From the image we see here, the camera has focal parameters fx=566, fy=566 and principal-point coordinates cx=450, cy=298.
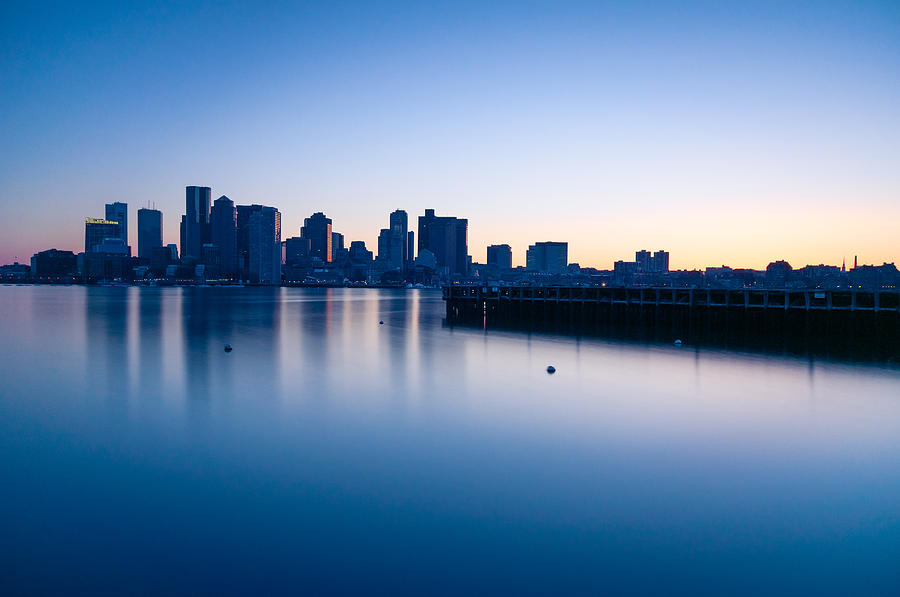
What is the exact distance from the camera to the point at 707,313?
49750 millimetres

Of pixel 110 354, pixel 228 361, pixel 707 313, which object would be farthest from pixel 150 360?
pixel 707 313

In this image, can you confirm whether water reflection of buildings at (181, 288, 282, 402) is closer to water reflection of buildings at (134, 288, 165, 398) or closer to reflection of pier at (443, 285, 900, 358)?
water reflection of buildings at (134, 288, 165, 398)

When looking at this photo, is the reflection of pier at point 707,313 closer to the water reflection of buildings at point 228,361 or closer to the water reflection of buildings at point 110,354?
the water reflection of buildings at point 228,361

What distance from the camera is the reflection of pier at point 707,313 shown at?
42812 millimetres

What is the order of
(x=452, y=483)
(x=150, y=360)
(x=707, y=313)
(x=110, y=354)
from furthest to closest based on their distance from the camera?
(x=707, y=313), (x=110, y=354), (x=150, y=360), (x=452, y=483)

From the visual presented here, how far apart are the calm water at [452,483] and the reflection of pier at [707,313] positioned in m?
19.3

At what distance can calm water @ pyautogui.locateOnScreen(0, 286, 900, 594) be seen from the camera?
8266 millimetres

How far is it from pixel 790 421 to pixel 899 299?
34.9 meters

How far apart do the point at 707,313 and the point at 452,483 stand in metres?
44.0

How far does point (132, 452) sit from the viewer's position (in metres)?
14.2

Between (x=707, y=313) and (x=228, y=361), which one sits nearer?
(x=228, y=361)

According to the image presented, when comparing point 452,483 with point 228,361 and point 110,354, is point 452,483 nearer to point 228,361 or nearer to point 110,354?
point 228,361

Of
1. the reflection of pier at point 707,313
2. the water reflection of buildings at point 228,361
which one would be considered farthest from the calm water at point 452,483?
the reflection of pier at point 707,313

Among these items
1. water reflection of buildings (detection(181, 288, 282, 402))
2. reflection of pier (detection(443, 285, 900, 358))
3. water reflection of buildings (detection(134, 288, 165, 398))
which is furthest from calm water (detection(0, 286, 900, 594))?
reflection of pier (detection(443, 285, 900, 358))
